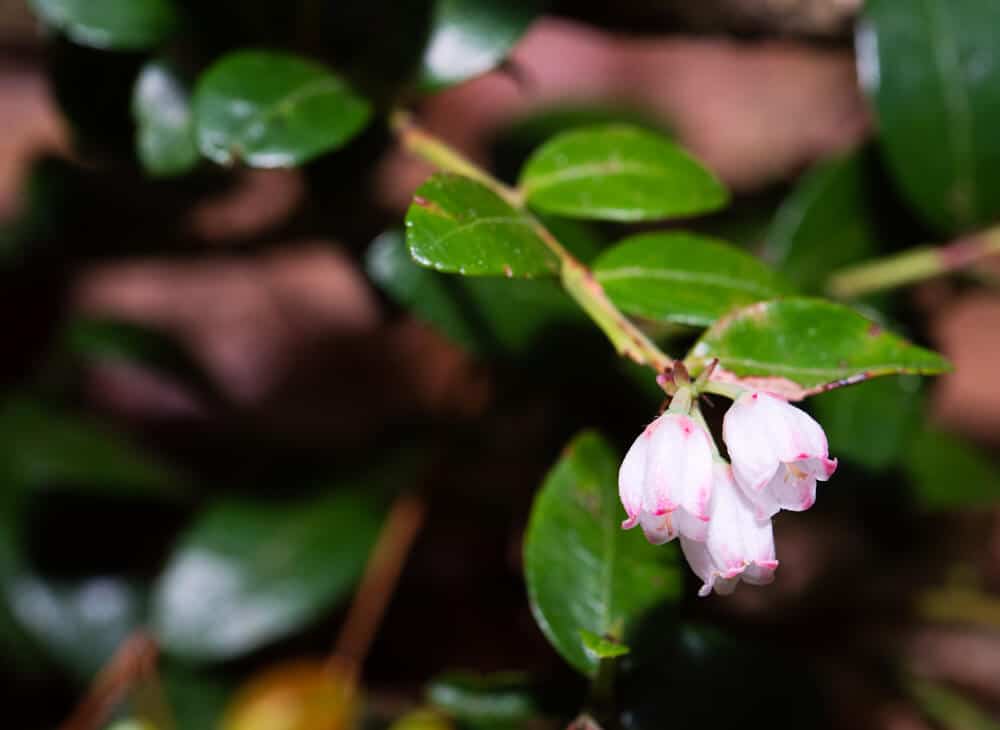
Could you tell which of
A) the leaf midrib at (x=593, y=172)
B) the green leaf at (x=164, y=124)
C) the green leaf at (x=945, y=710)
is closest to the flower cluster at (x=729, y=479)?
the leaf midrib at (x=593, y=172)

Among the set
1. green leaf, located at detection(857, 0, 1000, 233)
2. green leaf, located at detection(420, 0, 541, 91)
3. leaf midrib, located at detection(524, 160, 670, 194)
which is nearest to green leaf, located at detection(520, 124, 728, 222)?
leaf midrib, located at detection(524, 160, 670, 194)

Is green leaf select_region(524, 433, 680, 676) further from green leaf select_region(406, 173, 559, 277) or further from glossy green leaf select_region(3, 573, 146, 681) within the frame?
glossy green leaf select_region(3, 573, 146, 681)

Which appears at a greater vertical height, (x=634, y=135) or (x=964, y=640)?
(x=634, y=135)

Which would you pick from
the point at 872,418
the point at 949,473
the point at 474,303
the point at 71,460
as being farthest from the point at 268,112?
the point at 949,473

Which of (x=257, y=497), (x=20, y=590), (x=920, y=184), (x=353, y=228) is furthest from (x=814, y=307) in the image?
(x=20, y=590)

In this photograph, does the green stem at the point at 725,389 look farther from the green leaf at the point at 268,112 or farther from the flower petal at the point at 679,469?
the green leaf at the point at 268,112

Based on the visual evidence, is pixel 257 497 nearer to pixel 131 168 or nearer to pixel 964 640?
pixel 131 168
